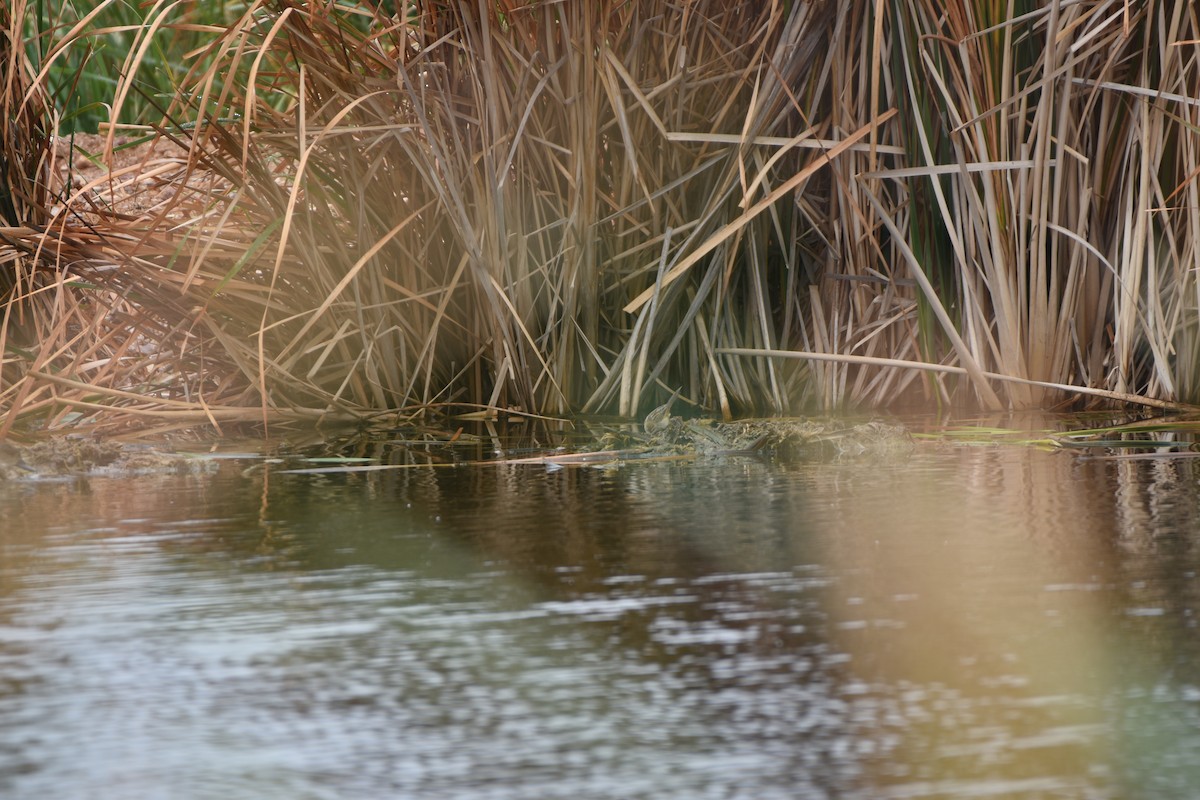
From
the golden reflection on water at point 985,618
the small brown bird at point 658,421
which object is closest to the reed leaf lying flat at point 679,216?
the small brown bird at point 658,421

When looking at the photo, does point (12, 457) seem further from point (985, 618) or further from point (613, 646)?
point (985, 618)

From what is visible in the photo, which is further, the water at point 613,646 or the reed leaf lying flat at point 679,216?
the reed leaf lying flat at point 679,216

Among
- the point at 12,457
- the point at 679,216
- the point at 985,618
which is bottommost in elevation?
the point at 985,618

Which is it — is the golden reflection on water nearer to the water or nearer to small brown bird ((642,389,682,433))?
the water

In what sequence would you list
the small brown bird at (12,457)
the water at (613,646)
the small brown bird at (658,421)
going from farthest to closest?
1. the small brown bird at (658,421)
2. the small brown bird at (12,457)
3. the water at (613,646)

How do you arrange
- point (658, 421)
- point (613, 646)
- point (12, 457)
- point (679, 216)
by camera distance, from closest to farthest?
1. point (613, 646)
2. point (12, 457)
3. point (658, 421)
4. point (679, 216)

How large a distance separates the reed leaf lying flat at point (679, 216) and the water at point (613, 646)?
0.90m

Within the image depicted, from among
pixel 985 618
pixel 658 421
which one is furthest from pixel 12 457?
pixel 985 618

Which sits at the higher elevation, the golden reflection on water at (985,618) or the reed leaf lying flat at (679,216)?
the reed leaf lying flat at (679,216)

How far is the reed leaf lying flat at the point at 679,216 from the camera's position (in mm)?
2793

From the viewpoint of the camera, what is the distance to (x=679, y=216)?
2.97m

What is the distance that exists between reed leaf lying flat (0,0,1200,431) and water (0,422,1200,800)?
0.90 meters

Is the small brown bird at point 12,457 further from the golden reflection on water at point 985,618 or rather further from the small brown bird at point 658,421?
the golden reflection on water at point 985,618

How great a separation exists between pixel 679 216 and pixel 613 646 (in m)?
1.84
